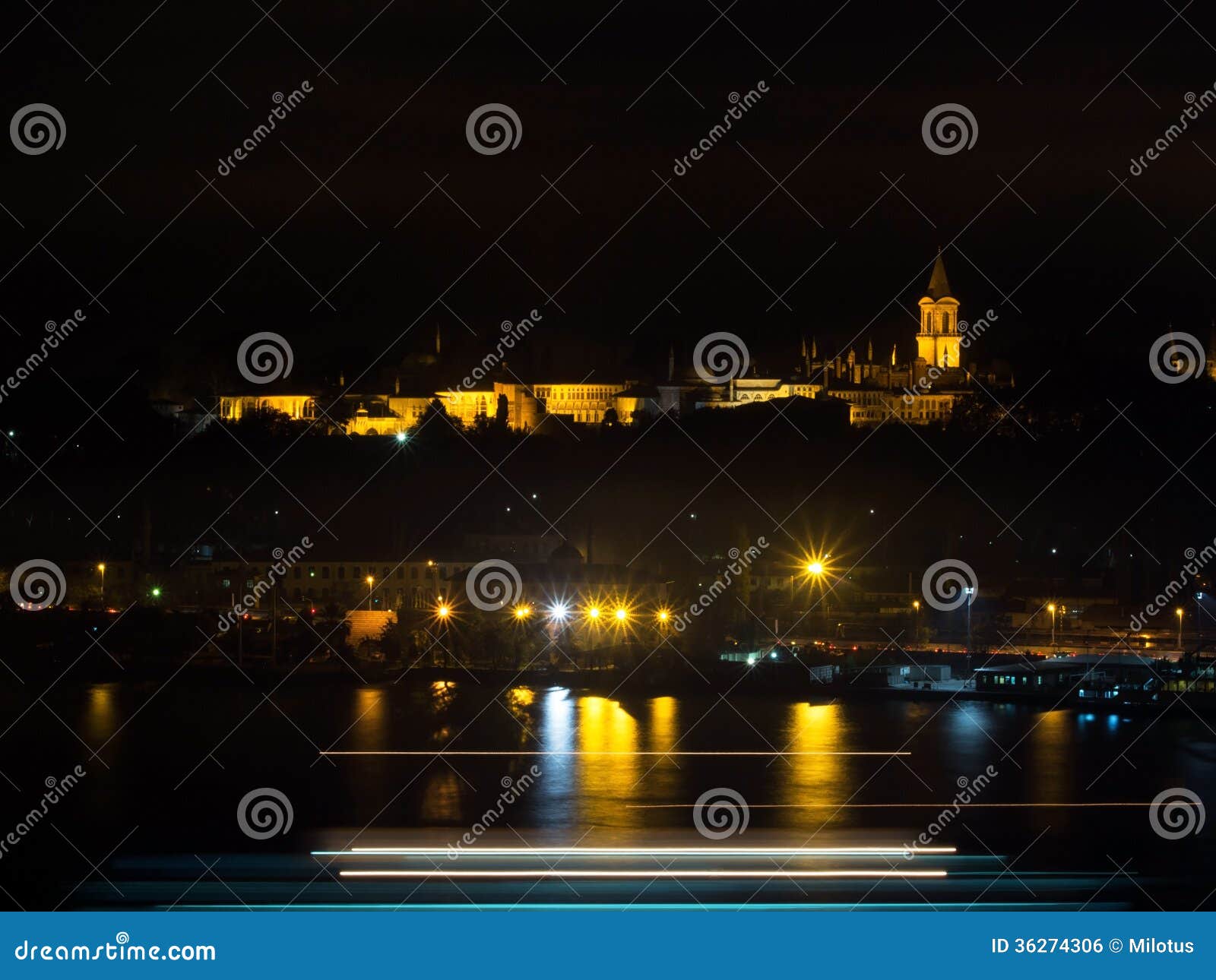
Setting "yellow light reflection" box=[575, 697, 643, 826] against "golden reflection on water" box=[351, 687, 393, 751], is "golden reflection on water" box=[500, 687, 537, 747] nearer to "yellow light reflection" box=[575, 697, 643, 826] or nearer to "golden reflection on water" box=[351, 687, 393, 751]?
"yellow light reflection" box=[575, 697, 643, 826]

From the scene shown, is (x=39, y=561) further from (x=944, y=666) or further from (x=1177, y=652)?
(x=1177, y=652)

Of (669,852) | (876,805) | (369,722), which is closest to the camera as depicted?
(669,852)

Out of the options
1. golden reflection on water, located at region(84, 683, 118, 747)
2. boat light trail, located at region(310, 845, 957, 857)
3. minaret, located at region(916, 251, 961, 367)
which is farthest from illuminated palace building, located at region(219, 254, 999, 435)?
boat light trail, located at region(310, 845, 957, 857)

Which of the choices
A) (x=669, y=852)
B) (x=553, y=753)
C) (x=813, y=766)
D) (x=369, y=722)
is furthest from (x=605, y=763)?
(x=669, y=852)

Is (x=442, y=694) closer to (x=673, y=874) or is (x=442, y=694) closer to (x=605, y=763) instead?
(x=605, y=763)

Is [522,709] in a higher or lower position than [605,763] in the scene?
higher

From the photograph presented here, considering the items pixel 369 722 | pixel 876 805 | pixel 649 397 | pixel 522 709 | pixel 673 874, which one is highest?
pixel 649 397
